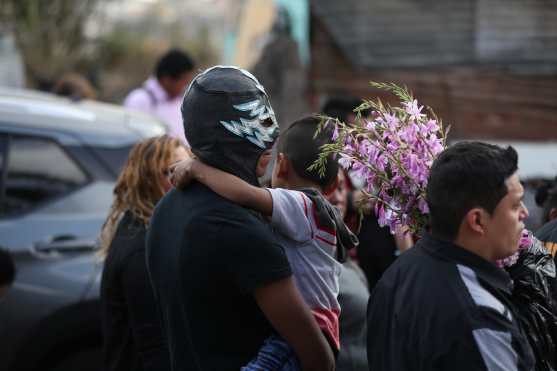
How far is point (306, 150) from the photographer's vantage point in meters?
3.24

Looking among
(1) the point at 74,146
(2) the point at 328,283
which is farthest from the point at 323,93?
(2) the point at 328,283

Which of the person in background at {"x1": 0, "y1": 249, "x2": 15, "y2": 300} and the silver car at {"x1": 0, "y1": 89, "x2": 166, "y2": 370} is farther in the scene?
the silver car at {"x1": 0, "y1": 89, "x2": 166, "y2": 370}

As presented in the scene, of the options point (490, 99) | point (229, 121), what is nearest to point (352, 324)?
point (229, 121)

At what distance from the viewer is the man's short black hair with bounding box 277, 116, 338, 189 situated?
10.5 ft

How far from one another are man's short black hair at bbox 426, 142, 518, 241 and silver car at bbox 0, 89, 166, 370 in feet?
9.38

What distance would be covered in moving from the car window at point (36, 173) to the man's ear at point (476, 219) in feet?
10.4

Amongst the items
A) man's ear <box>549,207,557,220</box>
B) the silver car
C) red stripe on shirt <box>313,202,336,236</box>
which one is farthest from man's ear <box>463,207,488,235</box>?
the silver car

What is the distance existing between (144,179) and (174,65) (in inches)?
154

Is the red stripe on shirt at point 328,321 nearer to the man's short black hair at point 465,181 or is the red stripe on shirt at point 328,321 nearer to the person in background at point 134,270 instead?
the man's short black hair at point 465,181

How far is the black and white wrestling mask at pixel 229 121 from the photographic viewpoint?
104 inches

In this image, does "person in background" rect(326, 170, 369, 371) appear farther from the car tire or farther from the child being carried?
the car tire

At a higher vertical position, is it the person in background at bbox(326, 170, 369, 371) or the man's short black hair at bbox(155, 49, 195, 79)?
the man's short black hair at bbox(155, 49, 195, 79)

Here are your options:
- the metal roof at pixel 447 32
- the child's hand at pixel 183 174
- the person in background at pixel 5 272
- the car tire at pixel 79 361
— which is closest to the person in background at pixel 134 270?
the person in background at pixel 5 272

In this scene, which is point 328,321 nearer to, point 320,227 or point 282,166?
point 320,227
